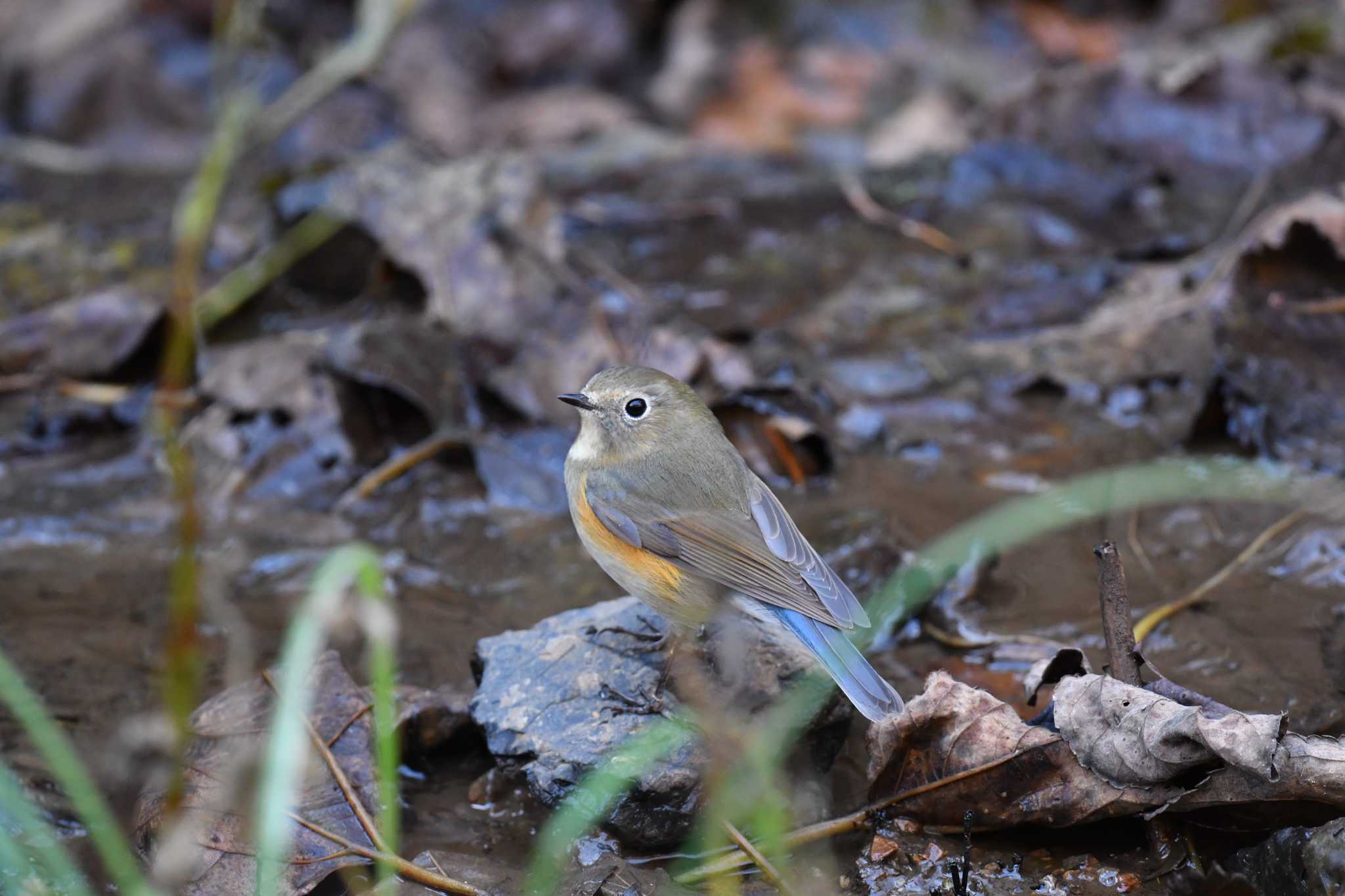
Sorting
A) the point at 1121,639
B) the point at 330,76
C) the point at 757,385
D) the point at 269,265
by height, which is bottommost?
the point at 757,385

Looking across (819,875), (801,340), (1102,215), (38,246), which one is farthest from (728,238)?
(819,875)

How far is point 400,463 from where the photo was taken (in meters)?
4.73

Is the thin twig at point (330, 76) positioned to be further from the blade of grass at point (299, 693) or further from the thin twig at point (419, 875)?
the thin twig at point (419, 875)

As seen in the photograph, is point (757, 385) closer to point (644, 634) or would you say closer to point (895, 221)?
point (644, 634)

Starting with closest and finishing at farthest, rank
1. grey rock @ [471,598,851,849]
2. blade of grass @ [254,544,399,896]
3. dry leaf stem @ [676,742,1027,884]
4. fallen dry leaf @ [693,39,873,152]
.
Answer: blade of grass @ [254,544,399,896] → dry leaf stem @ [676,742,1027,884] → grey rock @ [471,598,851,849] → fallen dry leaf @ [693,39,873,152]

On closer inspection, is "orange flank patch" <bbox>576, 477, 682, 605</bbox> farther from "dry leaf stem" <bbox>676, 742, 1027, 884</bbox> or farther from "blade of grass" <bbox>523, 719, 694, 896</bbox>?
"dry leaf stem" <bbox>676, 742, 1027, 884</bbox>

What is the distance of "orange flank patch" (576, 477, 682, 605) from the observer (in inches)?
132

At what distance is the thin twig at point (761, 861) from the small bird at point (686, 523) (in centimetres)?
41

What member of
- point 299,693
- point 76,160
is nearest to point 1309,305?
point 299,693

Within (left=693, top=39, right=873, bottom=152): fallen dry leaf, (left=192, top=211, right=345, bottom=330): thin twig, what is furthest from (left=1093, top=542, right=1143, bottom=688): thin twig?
(left=693, top=39, right=873, bottom=152): fallen dry leaf

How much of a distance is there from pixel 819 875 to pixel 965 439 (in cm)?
242

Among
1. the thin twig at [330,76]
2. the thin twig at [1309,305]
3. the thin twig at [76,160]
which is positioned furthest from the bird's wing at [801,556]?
the thin twig at [76,160]

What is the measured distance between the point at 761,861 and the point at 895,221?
459 centimetres

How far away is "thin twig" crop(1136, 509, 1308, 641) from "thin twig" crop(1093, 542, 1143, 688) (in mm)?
801
